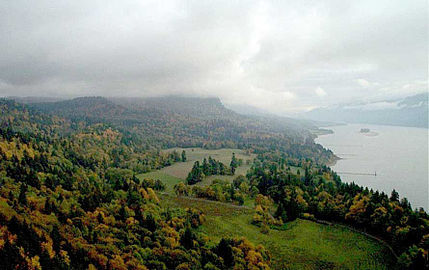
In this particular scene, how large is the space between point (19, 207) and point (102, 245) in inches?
754

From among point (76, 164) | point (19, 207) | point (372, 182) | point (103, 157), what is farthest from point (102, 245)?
point (372, 182)

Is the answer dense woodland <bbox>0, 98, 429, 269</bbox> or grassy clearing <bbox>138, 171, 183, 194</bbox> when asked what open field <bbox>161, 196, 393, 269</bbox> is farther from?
grassy clearing <bbox>138, 171, 183, 194</bbox>

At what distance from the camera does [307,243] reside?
59906mm

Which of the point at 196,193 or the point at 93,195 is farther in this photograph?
the point at 196,193

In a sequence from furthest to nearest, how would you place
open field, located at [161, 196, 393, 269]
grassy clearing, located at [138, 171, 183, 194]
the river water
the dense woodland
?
grassy clearing, located at [138, 171, 183, 194] < the river water < open field, located at [161, 196, 393, 269] < the dense woodland

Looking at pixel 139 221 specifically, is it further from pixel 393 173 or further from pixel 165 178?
pixel 393 173

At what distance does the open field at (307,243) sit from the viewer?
50.7 m

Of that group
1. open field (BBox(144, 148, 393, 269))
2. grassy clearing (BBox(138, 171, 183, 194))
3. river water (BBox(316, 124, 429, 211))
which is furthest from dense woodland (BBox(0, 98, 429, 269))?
river water (BBox(316, 124, 429, 211))

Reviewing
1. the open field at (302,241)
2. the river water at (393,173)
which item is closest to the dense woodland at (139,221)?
Result: the open field at (302,241)

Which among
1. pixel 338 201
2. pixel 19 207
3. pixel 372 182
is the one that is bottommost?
pixel 372 182

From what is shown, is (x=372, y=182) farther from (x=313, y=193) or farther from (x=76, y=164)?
(x=76, y=164)

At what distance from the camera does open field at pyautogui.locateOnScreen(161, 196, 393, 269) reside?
5072cm

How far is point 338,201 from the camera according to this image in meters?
78.1

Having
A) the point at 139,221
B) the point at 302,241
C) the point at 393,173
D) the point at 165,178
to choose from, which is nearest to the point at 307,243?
the point at 302,241
